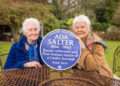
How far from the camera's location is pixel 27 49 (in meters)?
4.48

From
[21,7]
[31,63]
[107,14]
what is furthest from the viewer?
[107,14]

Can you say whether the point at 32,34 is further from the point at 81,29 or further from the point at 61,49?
the point at 61,49

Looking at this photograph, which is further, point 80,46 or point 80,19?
point 80,19

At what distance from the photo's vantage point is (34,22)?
438 cm

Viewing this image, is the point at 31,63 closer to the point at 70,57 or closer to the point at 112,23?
the point at 70,57

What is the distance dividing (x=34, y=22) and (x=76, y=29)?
38 centimetres

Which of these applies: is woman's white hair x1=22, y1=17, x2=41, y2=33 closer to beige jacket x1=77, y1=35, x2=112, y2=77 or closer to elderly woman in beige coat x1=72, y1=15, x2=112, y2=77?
elderly woman in beige coat x1=72, y1=15, x2=112, y2=77

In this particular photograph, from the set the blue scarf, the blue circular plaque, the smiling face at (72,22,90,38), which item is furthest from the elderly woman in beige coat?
the blue scarf

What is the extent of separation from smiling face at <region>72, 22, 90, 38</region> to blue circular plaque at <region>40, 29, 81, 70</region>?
42 centimetres

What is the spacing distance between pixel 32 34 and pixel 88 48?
516mm

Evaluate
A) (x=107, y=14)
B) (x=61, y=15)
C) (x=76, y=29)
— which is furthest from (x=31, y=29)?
(x=107, y=14)

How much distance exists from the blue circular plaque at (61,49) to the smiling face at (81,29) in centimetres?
42

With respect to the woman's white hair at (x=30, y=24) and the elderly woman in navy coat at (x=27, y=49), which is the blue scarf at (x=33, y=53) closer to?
the elderly woman in navy coat at (x=27, y=49)

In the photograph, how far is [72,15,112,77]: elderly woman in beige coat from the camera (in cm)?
421
